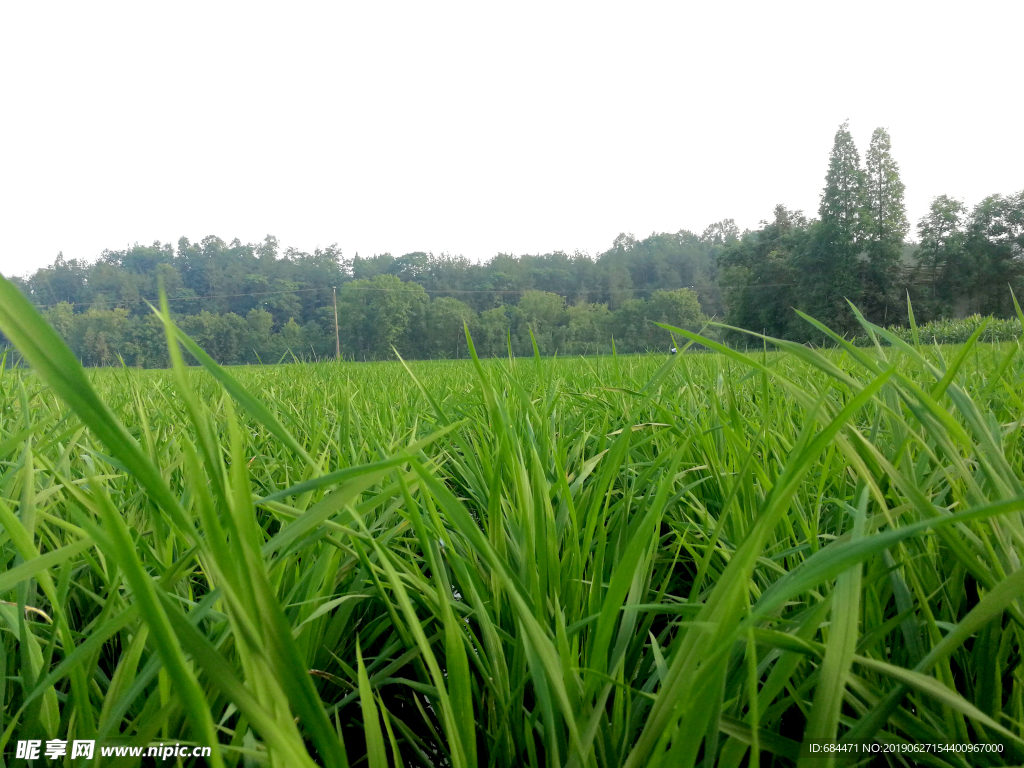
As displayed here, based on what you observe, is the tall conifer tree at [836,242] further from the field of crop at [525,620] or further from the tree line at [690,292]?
the field of crop at [525,620]

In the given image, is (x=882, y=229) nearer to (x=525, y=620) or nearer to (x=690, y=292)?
(x=690, y=292)

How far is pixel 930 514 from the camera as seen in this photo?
0.37 metres

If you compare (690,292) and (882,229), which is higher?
(882,229)

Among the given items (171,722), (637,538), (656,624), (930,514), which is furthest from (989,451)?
(171,722)

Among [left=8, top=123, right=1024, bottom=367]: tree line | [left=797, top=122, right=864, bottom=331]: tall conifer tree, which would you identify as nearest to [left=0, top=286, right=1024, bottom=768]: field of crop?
[left=8, top=123, right=1024, bottom=367]: tree line

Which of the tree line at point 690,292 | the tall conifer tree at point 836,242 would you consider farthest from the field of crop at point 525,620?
the tall conifer tree at point 836,242

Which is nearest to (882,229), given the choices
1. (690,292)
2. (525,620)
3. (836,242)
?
(836,242)

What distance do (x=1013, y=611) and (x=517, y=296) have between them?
37948 millimetres

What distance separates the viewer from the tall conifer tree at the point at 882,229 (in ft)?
89.6

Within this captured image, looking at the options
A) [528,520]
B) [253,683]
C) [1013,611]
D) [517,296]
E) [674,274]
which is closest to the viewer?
[253,683]

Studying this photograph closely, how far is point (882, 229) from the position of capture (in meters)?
27.8

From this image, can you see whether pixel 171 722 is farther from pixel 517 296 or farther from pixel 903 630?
pixel 517 296

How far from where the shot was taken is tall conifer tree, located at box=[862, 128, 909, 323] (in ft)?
89.6

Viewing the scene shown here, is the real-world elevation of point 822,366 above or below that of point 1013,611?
above
